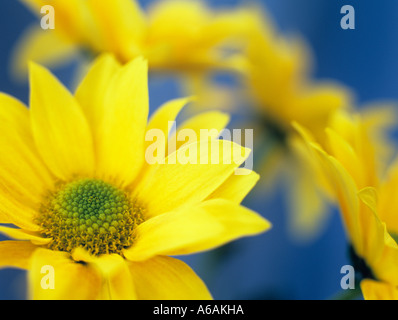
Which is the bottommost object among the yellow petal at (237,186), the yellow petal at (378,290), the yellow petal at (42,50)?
the yellow petal at (378,290)

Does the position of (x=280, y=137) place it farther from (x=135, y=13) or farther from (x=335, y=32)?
(x=335, y=32)

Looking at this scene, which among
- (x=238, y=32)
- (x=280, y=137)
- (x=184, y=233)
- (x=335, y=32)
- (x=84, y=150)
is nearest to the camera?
(x=184, y=233)

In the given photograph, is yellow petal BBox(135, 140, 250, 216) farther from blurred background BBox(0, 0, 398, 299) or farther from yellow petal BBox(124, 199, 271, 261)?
blurred background BBox(0, 0, 398, 299)

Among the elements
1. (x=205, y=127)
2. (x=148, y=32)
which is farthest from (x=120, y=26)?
(x=205, y=127)

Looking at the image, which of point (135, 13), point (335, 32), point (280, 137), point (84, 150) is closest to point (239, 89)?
point (280, 137)

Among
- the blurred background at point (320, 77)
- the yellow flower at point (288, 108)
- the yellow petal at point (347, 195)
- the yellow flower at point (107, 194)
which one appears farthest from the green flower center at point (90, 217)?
the blurred background at point (320, 77)

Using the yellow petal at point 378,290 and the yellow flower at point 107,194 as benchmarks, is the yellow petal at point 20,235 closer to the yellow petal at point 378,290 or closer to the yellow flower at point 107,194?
the yellow flower at point 107,194

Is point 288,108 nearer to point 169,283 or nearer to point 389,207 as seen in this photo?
point 389,207
